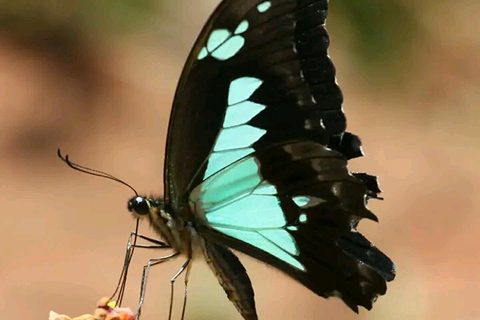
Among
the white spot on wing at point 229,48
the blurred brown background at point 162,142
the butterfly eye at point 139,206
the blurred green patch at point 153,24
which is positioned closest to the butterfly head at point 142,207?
the butterfly eye at point 139,206

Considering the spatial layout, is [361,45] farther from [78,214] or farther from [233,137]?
[233,137]

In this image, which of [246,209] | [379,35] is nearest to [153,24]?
[379,35]

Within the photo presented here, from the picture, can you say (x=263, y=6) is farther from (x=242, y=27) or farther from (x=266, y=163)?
(x=266, y=163)

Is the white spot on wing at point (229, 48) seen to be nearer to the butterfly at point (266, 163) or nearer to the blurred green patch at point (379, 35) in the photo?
the butterfly at point (266, 163)

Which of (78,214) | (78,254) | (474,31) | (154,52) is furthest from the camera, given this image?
(474,31)

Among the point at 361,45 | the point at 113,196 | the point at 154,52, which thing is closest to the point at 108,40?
the point at 154,52

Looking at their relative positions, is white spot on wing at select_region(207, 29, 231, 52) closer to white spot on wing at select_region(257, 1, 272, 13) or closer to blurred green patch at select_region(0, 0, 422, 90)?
white spot on wing at select_region(257, 1, 272, 13)

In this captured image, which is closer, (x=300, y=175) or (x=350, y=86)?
(x=300, y=175)
